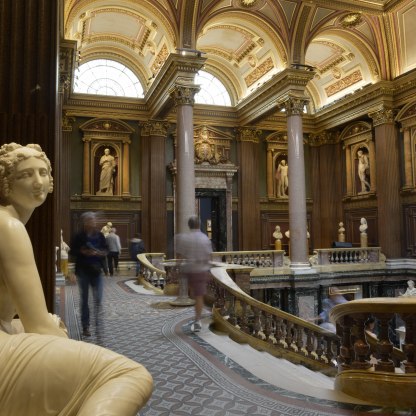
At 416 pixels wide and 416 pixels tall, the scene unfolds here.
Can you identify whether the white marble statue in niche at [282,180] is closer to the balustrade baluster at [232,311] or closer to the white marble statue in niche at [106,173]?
the white marble statue in niche at [106,173]

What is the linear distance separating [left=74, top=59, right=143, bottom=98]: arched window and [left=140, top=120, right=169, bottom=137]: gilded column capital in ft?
5.20

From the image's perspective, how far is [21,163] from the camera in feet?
6.01

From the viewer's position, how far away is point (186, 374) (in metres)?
4.42

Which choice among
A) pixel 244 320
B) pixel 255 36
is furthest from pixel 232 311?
pixel 255 36

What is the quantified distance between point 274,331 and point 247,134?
43.7ft

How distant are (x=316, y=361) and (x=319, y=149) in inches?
611

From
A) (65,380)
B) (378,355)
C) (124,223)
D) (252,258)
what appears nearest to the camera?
(65,380)

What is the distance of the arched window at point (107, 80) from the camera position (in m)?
17.6

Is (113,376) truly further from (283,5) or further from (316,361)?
(283,5)

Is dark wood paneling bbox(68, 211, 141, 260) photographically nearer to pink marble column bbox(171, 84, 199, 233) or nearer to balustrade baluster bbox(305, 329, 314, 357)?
pink marble column bbox(171, 84, 199, 233)

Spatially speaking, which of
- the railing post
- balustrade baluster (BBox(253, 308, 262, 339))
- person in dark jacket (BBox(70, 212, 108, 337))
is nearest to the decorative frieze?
balustrade baluster (BBox(253, 308, 262, 339))

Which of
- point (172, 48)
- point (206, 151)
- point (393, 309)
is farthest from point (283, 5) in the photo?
point (393, 309)

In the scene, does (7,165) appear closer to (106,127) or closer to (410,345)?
(410,345)

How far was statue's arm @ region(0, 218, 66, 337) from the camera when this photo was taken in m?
1.63
